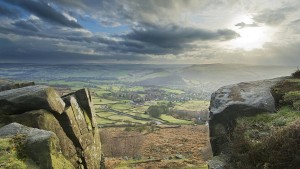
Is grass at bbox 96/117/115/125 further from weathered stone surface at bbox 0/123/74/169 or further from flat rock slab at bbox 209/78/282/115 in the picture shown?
weathered stone surface at bbox 0/123/74/169

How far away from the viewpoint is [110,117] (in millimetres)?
139000

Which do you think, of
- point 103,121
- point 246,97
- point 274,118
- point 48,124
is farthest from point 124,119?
point 274,118

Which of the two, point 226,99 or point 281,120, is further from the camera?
point 226,99

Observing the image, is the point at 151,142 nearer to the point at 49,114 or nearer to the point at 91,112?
the point at 91,112

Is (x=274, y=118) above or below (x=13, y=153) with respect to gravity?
above

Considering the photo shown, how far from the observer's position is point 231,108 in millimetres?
17297

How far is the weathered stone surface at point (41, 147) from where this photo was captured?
38.2 feet

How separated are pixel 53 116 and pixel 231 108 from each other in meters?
11.1

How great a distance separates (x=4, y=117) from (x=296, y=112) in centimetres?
1641

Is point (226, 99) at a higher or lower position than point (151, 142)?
higher

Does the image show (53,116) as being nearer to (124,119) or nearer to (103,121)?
(103,121)

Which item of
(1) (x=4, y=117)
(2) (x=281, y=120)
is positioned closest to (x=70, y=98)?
(1) (x=4, y=117)

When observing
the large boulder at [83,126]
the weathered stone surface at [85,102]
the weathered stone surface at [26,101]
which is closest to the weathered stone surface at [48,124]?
the weathered stone surface at [26,101]

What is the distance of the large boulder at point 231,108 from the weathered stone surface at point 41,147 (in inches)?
350
